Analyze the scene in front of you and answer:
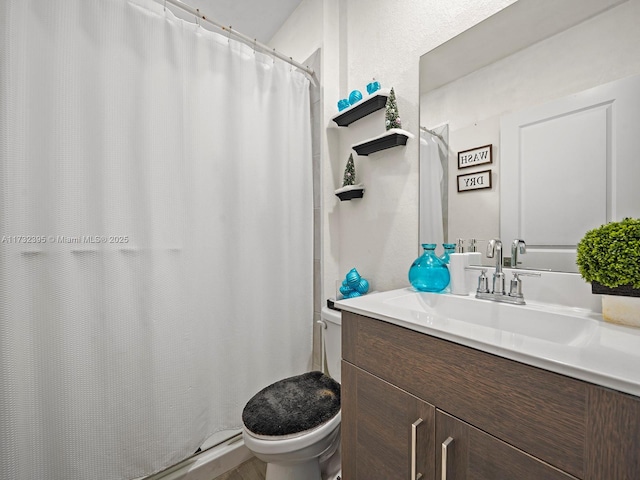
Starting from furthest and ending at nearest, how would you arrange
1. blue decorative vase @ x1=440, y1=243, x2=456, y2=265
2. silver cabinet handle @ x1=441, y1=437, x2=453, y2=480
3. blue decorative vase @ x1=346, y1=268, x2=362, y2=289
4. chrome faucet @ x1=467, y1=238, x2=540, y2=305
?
blue decorative vase @ x1=346, y1=268, x2=362, y2=289, blue decorative vase @ x1=440, y1=243, x2=456, y2=265, chrome faucet @ x1=467, y1=238, x2=540, y2=305, silver cabinet handle @ x1=441, y1=437, x2=453, y2=480

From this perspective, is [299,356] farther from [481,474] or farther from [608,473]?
[608,473]

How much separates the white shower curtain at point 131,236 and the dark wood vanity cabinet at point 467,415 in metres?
0.68

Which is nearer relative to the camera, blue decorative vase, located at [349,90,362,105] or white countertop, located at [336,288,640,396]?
white countertop, located at [336,288,640,396]

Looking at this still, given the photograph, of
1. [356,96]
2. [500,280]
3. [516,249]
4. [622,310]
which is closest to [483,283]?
[500,280]

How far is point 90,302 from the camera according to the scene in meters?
0.97

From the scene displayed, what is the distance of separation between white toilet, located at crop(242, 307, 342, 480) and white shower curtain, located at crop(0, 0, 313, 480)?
271 millimetres

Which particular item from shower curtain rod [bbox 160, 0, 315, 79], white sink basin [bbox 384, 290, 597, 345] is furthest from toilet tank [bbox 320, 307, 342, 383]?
shower curtain rod [bbox 160, 0, 315, 79]

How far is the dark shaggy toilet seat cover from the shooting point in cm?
98

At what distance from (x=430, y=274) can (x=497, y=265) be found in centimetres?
21

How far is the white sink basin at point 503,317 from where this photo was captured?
26.0 inches

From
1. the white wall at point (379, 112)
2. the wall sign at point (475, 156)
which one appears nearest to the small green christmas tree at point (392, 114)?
the white wall at point (379, 112)

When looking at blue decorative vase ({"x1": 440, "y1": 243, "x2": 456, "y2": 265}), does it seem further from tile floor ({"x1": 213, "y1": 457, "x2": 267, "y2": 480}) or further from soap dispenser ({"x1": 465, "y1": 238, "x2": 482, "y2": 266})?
tile floor ({"x1": 213, "y1": 457, "x2": 267, "y2": 480})

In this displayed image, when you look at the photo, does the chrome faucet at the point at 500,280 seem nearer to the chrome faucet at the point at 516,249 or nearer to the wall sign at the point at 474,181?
the chrome faucet at the point at 516,249

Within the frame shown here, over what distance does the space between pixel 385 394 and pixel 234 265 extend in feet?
2.90
